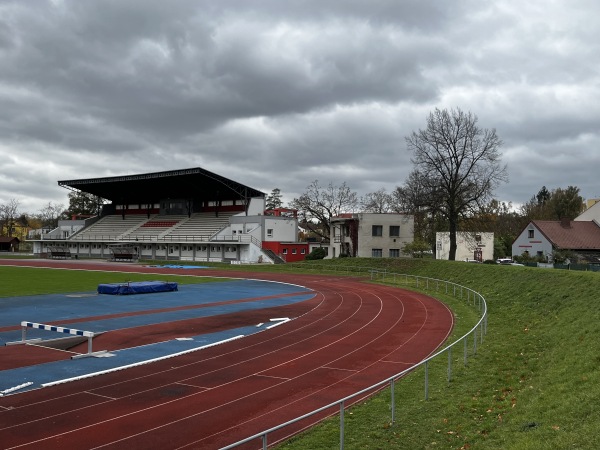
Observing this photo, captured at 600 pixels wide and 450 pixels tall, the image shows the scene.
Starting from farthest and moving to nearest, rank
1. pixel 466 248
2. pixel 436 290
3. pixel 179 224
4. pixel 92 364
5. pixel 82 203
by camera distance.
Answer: pixel 82 203 < pixel 179 224 < pixel 466 248 < pixel 436 290 < pixel 92 364

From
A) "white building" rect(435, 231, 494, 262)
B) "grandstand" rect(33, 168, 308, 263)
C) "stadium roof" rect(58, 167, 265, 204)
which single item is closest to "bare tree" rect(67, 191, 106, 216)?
"grandstand" rect(33, 168, 308, 263)

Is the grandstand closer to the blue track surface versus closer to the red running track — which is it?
the blue track surface

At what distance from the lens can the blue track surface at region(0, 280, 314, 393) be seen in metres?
15.4

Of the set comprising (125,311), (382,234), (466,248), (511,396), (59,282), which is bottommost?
(125,311)

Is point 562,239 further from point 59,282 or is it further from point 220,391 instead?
point 220,391

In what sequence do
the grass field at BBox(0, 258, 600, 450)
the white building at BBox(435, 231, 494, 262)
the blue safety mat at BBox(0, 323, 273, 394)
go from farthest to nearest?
the white building at BBox(435, 231, 494, 262)
the blue safety mat at BBox(0, 323, 273, 394)
the grass field at BBox(0, 258, 600, 450)

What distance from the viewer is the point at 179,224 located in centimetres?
8319

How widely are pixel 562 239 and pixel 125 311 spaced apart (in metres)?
49.4

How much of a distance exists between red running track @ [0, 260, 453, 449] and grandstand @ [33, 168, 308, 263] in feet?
170

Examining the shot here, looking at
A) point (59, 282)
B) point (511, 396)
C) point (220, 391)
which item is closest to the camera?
point (511, 396)

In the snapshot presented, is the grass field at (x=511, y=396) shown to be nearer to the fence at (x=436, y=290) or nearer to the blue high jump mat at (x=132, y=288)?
the fence at (x=436, y=290)

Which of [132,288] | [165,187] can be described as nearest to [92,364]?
[132,288]

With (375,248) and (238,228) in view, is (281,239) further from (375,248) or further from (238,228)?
(375,248)

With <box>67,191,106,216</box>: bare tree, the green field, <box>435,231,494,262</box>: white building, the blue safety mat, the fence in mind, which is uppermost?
<box>67,191,106,216</box>: bare tree
